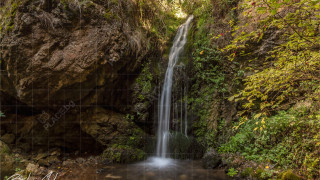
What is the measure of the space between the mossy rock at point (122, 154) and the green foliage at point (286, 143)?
300 cm

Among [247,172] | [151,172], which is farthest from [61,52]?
[247,172]

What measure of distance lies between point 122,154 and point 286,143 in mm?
4899

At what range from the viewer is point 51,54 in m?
5.53

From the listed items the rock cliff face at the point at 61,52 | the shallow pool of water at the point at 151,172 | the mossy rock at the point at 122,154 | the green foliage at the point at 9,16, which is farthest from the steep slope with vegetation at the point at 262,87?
the green foliage at the point at 9,16

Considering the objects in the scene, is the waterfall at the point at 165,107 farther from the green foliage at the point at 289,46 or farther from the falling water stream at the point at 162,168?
the green foliage at the point at 289,46

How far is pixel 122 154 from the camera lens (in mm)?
6336

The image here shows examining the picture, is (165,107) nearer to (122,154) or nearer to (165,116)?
(165,116)

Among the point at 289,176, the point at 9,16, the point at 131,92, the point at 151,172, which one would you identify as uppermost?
the point at 9,16

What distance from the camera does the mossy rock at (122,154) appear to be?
6.24 m

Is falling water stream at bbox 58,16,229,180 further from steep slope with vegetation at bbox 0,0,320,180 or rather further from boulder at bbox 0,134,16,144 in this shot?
boulder at bbox 0,134,16,144

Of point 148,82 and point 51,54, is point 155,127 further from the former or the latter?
point 51,54

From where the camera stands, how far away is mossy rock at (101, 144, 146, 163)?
624 cm

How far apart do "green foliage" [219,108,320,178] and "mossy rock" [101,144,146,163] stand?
3.00 metres

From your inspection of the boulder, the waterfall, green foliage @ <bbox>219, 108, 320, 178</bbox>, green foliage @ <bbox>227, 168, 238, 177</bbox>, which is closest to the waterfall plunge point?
the waterfall
